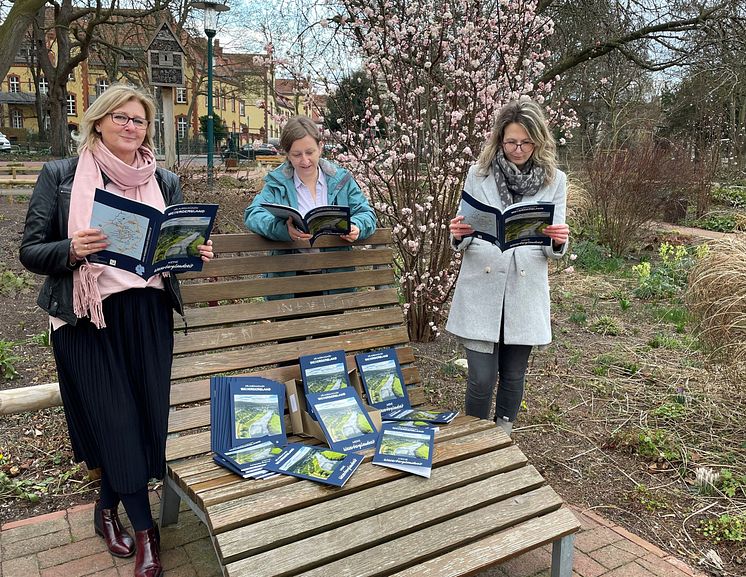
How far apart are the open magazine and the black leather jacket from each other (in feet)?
2.76

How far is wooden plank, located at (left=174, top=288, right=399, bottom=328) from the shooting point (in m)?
2.87

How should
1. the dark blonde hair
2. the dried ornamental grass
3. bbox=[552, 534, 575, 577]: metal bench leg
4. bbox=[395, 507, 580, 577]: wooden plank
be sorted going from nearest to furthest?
bbox=[395, 507, 580, 577]: wooden plank, bbox=[552, 534, 575, 577]: metal bench leg, the dark blonde hair, the dried ornamental grass

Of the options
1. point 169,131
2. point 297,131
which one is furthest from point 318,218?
point 169,131

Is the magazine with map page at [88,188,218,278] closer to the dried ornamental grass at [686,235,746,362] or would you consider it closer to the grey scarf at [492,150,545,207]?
the grey scarf at [492,150,545,207]

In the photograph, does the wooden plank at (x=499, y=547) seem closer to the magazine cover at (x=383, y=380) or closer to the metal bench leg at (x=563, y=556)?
the metal bench leg at (x=563, y=556)

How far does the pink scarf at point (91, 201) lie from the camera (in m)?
2.27

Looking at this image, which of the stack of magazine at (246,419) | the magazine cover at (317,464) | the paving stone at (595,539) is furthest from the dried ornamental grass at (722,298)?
the stack of magazine at (246,419)

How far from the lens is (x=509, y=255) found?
9.54 feet

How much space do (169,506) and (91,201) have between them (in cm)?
143

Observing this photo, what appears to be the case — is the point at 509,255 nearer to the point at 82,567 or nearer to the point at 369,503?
the point at 369,503

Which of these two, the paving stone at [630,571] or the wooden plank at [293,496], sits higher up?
the wooden plank at [293,496]

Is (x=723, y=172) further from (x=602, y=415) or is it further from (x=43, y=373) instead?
(x=43, y=373)

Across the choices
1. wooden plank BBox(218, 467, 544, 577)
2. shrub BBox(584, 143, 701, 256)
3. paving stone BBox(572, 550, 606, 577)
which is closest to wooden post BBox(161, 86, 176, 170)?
shrub BBox(584, 143, 701, 256)

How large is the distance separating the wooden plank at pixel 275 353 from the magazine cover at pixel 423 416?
402 millimetres
